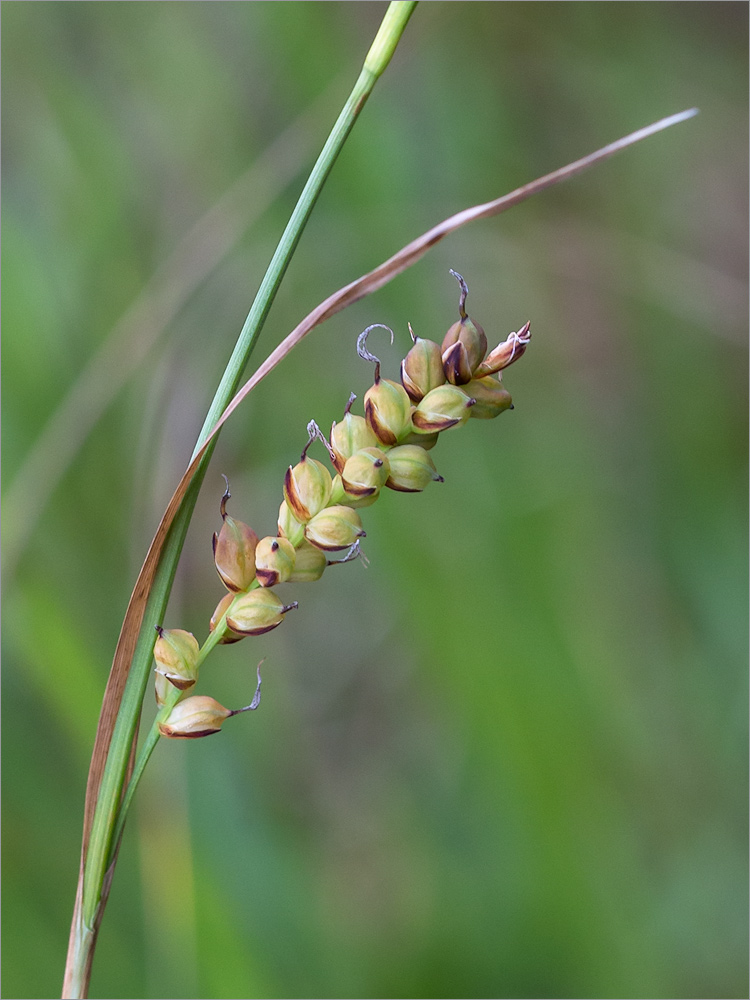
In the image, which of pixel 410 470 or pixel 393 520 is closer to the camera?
pixel 410 470

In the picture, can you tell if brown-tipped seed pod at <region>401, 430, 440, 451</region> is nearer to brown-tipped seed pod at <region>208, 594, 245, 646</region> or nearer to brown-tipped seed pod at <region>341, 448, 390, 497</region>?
brown-tipped seed pod at <region>341, 448, 390, 497</region>

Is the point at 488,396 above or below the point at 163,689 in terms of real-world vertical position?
above

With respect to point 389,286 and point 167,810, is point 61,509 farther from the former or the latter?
point 389,286

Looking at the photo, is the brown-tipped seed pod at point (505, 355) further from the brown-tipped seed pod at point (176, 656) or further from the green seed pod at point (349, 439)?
the brown-tipped seed pod at point (176, 656)

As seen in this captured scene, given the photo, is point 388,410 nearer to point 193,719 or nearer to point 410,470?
point 410,470

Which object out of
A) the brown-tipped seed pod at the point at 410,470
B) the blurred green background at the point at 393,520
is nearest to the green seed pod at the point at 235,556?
the brown-tipped seed pod at the point at 410,470

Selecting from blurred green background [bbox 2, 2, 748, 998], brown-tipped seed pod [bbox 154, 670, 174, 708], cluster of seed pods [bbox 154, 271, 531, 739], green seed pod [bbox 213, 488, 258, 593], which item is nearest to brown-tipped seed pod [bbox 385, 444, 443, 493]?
cluster of seed pods [bbox 154, 271, 531, 739]

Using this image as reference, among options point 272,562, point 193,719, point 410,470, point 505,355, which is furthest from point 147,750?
point 505,355
